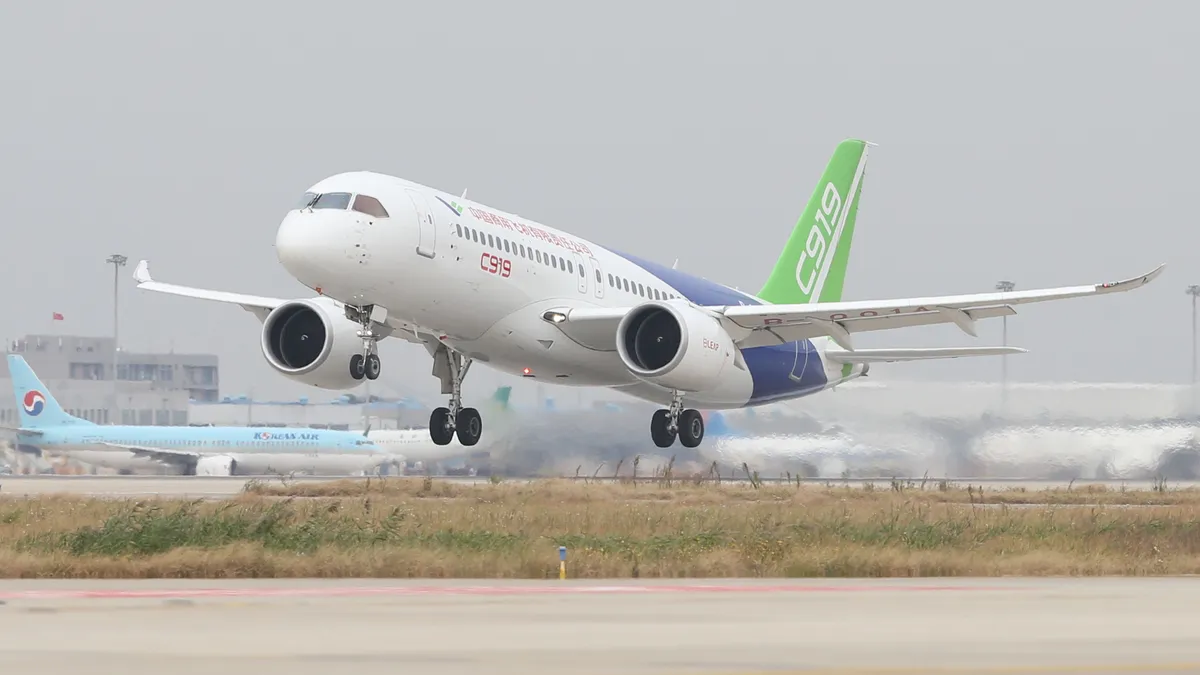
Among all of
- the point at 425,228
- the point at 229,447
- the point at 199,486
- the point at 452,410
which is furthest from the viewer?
the point at 229,447

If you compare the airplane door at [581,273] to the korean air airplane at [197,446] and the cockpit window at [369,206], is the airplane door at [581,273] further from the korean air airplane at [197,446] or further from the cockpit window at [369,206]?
the korean air airplane at [197,446]

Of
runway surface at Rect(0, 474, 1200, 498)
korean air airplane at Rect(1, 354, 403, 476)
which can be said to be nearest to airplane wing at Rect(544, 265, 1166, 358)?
runway surface at Rect(0, 474, 1200, 498)

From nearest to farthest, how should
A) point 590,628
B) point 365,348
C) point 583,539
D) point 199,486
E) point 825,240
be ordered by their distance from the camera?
point 590,628
point 583,539
point 365,348
point 825,240
point 199,486

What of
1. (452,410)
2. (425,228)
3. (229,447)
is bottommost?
(229,447)

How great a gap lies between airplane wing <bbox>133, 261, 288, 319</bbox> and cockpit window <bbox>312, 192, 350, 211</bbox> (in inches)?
306

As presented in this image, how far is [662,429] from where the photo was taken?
3825 cm

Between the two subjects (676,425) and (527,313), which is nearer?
(527,313)

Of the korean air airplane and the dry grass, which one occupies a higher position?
the korean air airplane

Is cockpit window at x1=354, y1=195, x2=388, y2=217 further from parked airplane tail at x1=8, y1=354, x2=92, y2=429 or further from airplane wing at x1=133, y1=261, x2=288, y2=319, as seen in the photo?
parked airplane tail at x1=8, y1=354, x2=92, y2=429

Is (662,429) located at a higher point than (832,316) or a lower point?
lower

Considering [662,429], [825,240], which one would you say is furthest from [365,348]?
[825,240]

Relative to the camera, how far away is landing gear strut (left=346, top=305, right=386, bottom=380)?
32219 mm

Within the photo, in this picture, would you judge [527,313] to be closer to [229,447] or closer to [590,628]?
[590,628]

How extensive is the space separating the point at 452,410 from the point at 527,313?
4.93 meters
